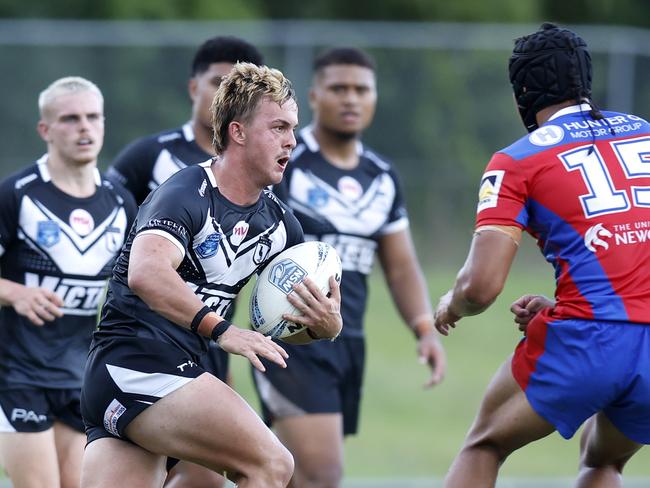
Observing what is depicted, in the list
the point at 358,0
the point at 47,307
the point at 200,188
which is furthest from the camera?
the point at 358,0

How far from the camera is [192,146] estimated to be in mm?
7125

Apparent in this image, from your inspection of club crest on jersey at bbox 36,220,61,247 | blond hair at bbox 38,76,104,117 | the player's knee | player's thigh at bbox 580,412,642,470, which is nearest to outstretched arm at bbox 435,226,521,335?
player's thigh at bbox 580,412,642,470

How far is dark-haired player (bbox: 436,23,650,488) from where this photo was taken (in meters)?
5.11

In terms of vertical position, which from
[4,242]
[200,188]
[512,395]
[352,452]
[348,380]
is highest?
[200,188]

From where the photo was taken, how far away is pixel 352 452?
11812 millimetres

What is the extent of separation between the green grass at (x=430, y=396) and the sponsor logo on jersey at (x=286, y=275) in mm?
5719

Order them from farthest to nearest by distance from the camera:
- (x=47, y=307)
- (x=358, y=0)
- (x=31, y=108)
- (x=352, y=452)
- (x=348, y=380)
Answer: (x=358, y=0) < (x=31, y=108) < (x=352, y=452) < (x=348, y=380) < (x=47, y=307)

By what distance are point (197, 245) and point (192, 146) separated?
6.90 ft

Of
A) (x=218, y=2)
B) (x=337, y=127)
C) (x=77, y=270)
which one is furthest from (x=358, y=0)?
(x=77, y=270)

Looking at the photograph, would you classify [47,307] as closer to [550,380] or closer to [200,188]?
[200,188]

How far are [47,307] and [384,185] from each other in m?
2.50

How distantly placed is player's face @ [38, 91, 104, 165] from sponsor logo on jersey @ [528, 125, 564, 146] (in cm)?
245

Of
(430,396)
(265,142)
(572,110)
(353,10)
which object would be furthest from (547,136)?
(353,10)

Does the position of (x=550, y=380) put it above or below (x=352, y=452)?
above
